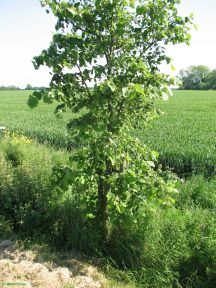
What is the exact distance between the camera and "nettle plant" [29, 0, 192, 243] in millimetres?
3965

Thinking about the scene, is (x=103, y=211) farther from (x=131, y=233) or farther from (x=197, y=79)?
(x=197, y=79)

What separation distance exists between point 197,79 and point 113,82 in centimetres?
11672

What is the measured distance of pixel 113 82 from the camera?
3896 millimetres

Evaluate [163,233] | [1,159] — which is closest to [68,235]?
[163,233]

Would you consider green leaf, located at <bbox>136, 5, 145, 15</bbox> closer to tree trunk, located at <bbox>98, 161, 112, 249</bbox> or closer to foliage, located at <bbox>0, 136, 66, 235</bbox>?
tree trunk, located at <bbox>98, 161, 112, 249</bbox>

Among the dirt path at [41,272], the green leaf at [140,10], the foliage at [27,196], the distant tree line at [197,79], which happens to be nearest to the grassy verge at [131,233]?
the foliage at [27,196]

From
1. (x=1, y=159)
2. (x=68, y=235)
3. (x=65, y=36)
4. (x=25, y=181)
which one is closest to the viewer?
(x=65, y=36)

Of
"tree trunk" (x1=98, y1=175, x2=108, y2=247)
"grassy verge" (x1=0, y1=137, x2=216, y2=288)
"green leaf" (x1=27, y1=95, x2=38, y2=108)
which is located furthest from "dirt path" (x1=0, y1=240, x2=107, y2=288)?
"green leaf" (x1=27, y1=95, x2=38, y2=108)

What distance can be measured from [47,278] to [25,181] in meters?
2.35

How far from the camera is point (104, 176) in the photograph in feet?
14.5

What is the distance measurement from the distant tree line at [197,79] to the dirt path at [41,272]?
91.8 m

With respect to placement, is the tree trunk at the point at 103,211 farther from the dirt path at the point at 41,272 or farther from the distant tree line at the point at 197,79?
the distant tree line at the point at 197,79

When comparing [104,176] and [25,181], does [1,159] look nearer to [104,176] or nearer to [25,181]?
[25,181]

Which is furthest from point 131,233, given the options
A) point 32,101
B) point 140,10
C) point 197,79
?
point 197,79
